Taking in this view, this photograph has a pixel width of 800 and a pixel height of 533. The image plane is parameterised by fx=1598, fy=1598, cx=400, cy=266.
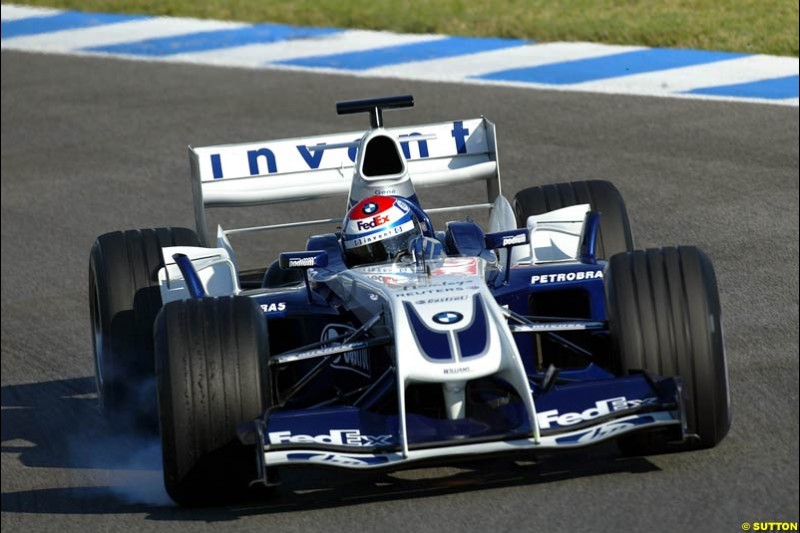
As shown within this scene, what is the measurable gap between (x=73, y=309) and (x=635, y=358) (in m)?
4.98

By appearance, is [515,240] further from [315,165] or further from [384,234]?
[315,165]

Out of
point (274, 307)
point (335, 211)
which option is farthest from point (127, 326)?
point (335, 211)

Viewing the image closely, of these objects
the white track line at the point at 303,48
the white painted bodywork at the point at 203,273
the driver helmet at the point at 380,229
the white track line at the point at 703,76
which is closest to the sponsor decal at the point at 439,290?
the driver helmet at the point at 380,229

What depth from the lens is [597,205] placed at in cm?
800

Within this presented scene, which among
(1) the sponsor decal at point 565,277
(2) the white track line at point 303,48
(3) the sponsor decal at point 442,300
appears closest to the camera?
(3) the sponsor decal at point 442,300

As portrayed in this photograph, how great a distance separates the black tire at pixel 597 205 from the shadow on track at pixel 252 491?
5.74 feet

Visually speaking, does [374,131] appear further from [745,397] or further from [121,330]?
[745,397]

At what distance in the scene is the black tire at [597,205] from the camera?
784 centimetres

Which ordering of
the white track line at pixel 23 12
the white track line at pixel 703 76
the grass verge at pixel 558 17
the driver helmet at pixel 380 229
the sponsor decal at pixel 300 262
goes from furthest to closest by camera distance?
1. the white track line at pixel 23 12
2. the grass verge at pixel 558 17
3. the white track line at pixel 703 76
4. the driver helmet at pixel 380 229
5. the sponsor decal at pixel 300 262

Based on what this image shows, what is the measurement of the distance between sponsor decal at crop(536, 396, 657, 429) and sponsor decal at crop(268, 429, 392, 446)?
1.83ft

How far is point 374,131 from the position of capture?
7520 millimetres

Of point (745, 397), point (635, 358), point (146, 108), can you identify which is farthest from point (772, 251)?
point (146, 108)

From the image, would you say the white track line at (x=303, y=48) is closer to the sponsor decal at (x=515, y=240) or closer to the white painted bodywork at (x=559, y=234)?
the white painted bodywork at (x=559, y=234)

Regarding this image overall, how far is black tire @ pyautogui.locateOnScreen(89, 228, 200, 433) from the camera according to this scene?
7.43m
